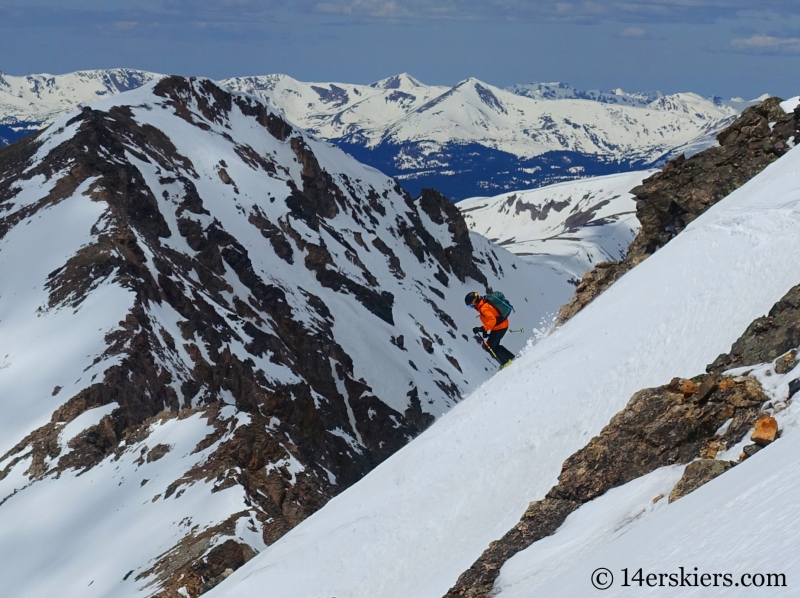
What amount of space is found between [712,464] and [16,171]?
9858 centimetres

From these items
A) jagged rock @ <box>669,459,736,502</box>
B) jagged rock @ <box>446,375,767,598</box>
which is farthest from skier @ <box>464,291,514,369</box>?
jagged rock @ <box>669,459,736,502</box>

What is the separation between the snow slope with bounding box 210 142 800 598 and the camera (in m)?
19.6

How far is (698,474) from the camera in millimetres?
12867

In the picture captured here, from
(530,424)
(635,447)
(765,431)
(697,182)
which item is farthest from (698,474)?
(697,182)

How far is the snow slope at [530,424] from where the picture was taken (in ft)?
64.2

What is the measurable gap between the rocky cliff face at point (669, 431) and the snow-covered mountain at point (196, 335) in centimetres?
1657

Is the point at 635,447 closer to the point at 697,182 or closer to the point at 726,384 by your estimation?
the point at 726,384

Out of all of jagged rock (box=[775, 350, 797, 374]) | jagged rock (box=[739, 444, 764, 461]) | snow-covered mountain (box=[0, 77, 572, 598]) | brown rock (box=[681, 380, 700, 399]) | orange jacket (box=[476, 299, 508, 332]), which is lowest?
jagged rock (box=[739, 444, 764, 461])

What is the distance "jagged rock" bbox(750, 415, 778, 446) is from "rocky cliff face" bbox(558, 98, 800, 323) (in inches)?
729

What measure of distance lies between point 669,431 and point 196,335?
201 feet

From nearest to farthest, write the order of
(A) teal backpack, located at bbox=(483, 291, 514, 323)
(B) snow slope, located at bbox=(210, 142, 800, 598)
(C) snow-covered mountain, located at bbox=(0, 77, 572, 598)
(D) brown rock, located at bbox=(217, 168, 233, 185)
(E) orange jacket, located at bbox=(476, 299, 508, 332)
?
(B) snow slope, located at bbox=(210, 142, 800, 598), (E) orange jacket, located at bbox=(476, 299, 508, 332), (A) teal backpack, located at bbox=(483, 291, 514, 323), (C) snow-covered mountain, located at bbox=(0, 77, 572, 598), (D) brown rock, located at bbox=(217, 168, 233, 185)

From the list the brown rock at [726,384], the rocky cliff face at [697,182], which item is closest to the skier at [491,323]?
the rocky cliff face at [697,182]

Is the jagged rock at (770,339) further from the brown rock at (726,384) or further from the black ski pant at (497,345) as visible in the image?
the black ski pant at (497,345)

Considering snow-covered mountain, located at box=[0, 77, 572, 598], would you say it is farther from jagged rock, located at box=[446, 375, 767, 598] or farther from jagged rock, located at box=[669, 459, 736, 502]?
jagged rock, located at box=[669, 459, 736, 502]
